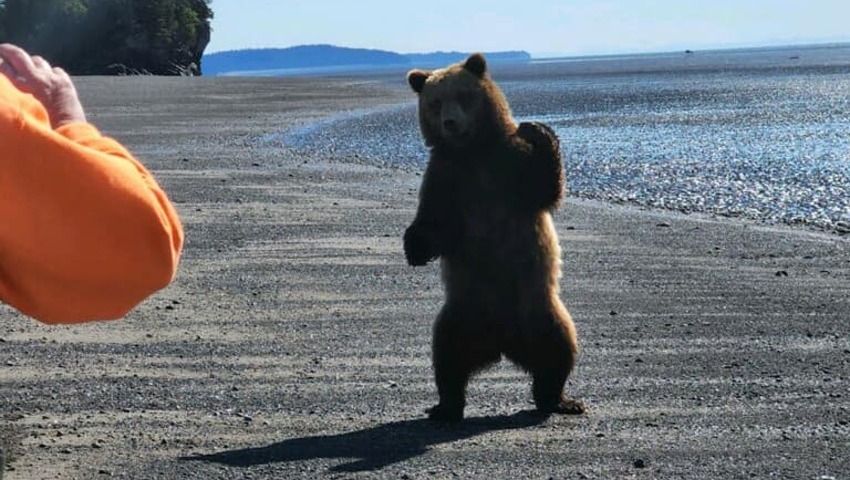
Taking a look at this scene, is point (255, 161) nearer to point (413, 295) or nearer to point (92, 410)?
point (413, 295)

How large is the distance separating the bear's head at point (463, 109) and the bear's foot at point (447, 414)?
3.61ft

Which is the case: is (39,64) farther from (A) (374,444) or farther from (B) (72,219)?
(A) (374,444)

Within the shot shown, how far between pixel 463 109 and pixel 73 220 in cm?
436

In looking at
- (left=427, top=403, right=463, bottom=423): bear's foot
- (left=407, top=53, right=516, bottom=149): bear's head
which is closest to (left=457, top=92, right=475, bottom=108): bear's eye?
(left=407, top=53, right=516, bottom=149): bear's head

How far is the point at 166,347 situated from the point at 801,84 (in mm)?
62568

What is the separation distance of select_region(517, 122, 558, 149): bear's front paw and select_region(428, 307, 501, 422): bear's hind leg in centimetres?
80

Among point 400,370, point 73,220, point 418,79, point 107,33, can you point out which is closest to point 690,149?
point 400,370

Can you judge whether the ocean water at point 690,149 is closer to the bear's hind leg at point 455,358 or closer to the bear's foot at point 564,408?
the bear's foot at point 564,408

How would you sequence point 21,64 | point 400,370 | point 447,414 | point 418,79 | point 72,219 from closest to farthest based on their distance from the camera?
point 72,219 → point 21,64 → point 447,414 → point 418,79 → point 400,370

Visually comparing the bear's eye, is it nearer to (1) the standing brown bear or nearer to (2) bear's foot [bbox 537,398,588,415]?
(1) the standing brown bear

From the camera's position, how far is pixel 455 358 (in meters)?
5.78

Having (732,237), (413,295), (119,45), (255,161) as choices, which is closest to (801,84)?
(119,45)

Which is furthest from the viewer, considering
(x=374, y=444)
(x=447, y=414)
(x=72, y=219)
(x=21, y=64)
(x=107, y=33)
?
(x=107, y=33)

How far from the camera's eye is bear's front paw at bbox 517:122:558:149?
578 centimetres
